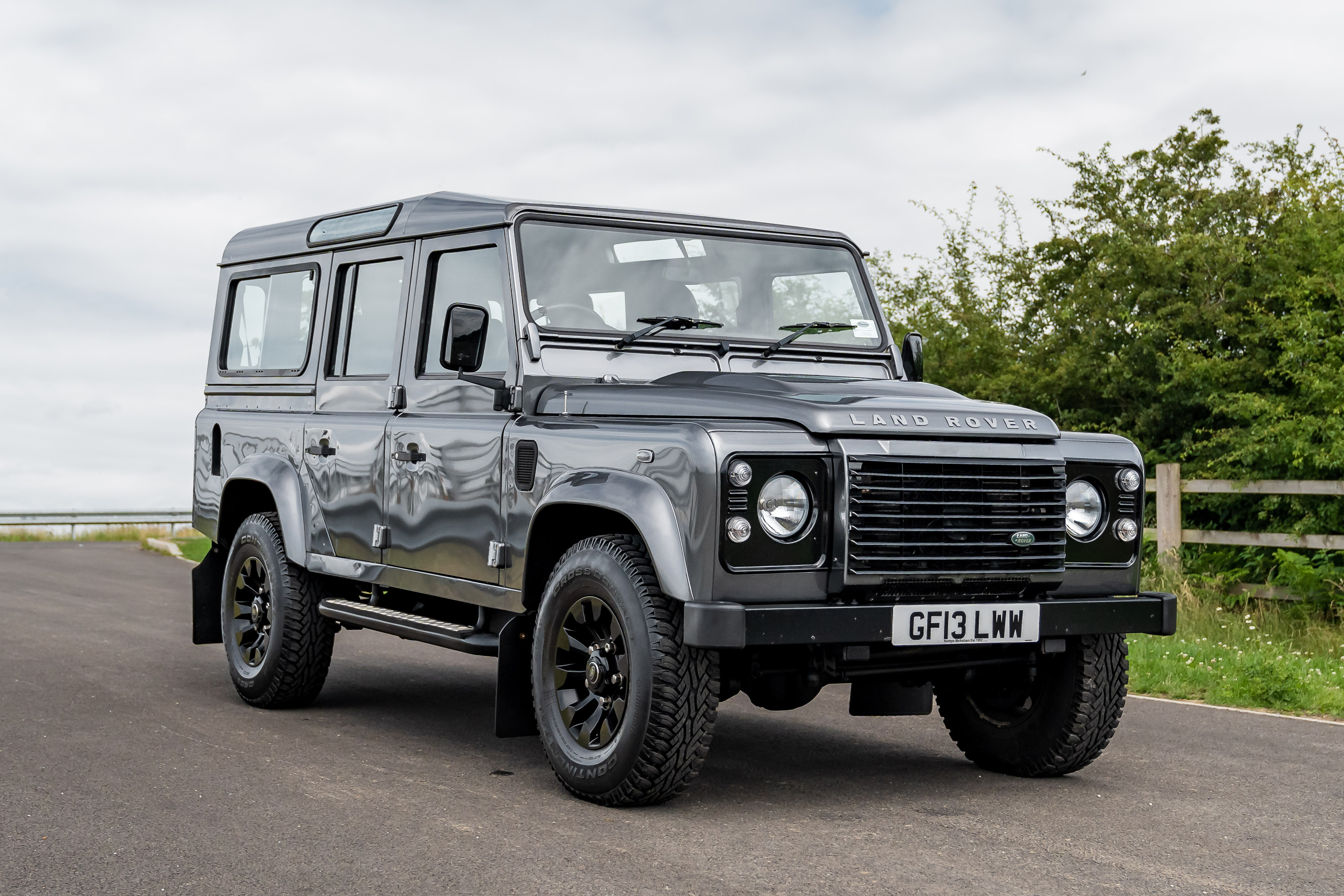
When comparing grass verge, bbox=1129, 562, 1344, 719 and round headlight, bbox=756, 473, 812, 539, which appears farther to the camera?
grass verge, bbox=1129, 562, 1344, 719

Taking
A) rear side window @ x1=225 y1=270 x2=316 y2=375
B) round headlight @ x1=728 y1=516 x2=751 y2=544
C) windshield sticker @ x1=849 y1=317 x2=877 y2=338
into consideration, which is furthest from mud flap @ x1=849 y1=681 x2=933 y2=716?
rear side window @ x1=225 y1=270 x2=316 y2=375

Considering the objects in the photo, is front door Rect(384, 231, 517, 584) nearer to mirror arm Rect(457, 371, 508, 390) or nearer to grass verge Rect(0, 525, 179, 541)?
mirror arm Rect(457, 371, 508, 390)

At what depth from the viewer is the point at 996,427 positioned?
5.73 m

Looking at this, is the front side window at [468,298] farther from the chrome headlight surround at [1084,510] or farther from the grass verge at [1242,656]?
the grass verge at [1242,656]

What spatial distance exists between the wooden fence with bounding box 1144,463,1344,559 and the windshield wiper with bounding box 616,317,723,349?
303 inches

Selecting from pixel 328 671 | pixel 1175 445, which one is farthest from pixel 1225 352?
pixel 328 671

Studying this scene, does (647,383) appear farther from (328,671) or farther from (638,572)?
(328,671)

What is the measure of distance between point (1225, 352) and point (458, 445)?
1281 centimetres

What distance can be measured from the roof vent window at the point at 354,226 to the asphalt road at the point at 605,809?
8.43 ft

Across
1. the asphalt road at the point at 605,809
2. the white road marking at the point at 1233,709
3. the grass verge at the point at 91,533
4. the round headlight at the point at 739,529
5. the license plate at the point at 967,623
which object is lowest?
the grass verge at the point at 91,533

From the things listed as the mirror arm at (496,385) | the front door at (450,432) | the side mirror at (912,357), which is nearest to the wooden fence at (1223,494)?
the side mirror at (912,357)

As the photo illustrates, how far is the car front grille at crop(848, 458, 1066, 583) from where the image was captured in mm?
5410

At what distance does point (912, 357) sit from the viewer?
7.55 m

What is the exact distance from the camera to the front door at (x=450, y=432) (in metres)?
6.52
